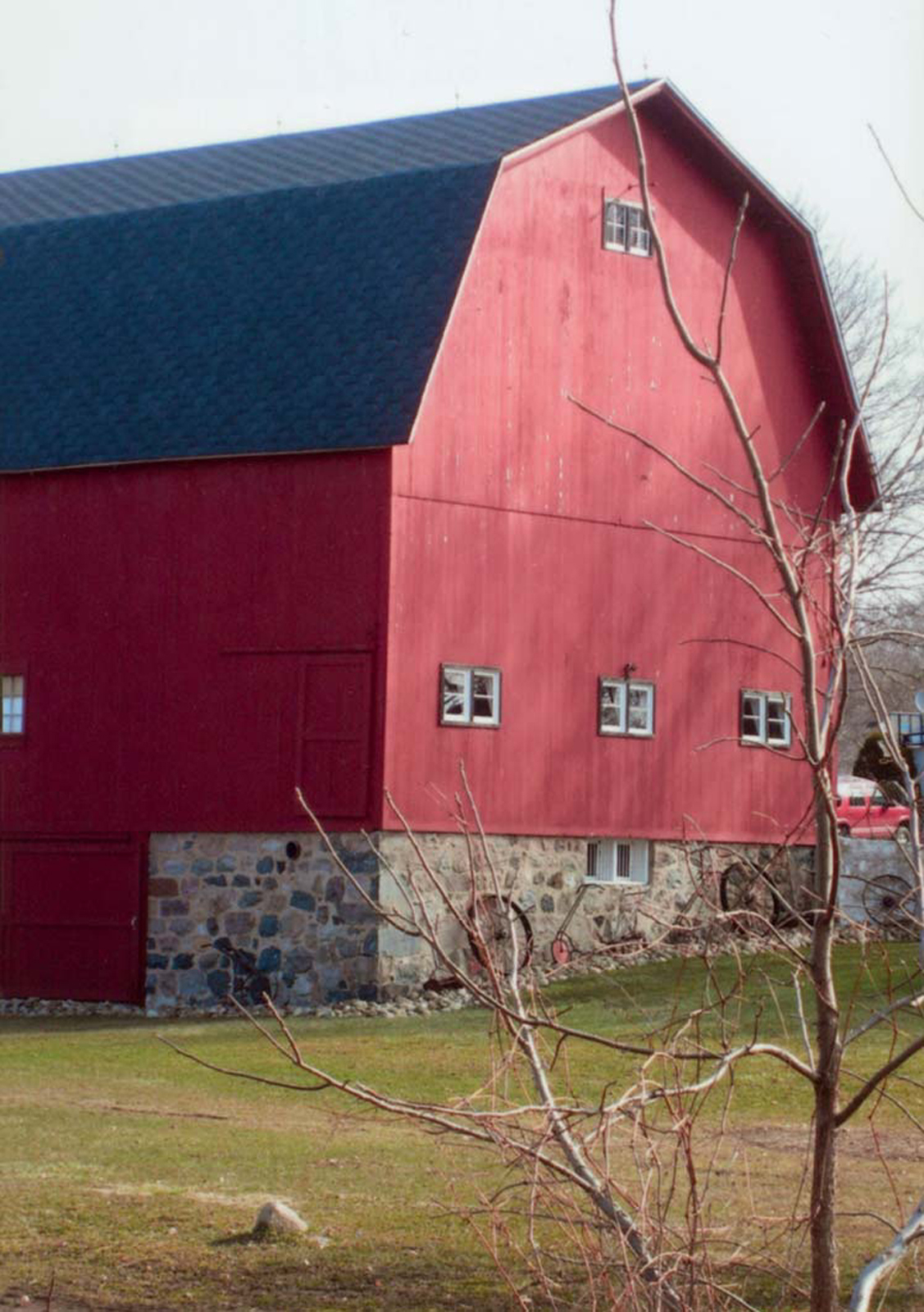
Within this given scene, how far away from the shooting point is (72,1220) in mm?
11102

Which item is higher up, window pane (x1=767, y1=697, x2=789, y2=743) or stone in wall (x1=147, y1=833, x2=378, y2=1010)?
window pane (x1=767, y1=697, x2=789, y2=743)

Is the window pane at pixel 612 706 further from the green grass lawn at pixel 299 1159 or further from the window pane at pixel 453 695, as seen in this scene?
the green grass lawn at pixel 299 1159

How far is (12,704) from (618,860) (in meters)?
7.14

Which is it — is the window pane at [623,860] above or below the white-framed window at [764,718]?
below

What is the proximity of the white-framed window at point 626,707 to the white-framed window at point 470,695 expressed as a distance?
1.63 meters

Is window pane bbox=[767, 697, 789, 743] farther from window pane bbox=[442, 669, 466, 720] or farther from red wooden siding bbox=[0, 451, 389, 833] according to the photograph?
red wooden siding bbox=[0, 451, 389, 833]

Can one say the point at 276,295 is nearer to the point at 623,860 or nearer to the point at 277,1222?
A: the point at 623,860

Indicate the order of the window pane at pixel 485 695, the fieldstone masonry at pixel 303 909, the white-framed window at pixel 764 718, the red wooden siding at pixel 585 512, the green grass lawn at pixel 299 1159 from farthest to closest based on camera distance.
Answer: the white-framed window at pixel 764 718
the window pane at pixel 485 695
the red wooden siding at pixel 585 512
the fieldstone masonry at pixel 303 909
the green grass lawn at pixel 299 1159

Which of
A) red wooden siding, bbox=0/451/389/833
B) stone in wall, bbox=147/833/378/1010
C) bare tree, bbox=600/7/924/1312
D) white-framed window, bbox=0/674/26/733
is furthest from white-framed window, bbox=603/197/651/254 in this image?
bare tree, bbox=600/7/924/1312

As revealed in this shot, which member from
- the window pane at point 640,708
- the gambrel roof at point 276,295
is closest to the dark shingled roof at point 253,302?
the gambrel roof at point 276,295

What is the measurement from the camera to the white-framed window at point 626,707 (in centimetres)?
2538

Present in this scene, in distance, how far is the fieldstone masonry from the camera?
22.8 meters

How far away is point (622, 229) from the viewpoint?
25.7 metres

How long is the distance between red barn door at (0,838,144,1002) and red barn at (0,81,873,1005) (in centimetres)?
4
